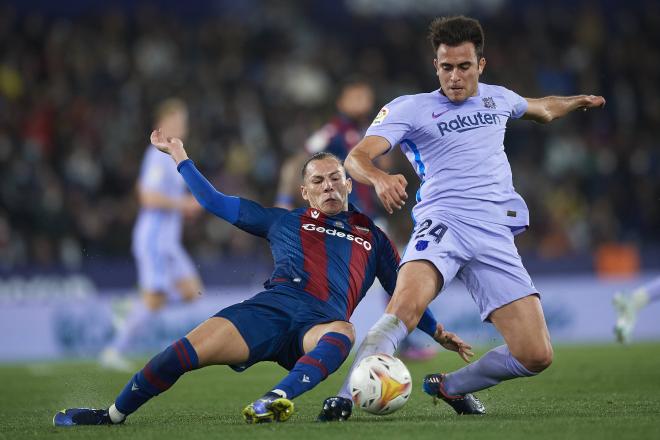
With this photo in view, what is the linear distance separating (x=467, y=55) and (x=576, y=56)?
14185 millimetres

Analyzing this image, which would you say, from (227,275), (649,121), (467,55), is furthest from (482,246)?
(649,121)

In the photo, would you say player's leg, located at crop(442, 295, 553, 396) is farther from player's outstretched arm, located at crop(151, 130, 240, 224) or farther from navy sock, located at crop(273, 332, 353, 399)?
player's outstretched arm, located at crop(151, 130, 240, 224)

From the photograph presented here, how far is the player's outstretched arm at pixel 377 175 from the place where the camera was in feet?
16.6

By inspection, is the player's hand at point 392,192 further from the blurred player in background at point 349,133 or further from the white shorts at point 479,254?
the blurred player in background at point 349,133

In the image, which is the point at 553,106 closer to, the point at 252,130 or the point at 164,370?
the point at 164,370

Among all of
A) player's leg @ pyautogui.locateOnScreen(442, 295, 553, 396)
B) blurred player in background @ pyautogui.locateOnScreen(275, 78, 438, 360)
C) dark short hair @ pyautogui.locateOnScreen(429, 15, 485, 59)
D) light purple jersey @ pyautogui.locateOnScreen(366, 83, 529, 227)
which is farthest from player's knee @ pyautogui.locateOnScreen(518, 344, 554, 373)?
blurred player in background @ pyautogui.locateOnScreen(275, 78, 438, 360)

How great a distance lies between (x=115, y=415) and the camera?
5.73 meters

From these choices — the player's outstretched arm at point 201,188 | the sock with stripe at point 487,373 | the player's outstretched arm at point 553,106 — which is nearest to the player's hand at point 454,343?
the sock with stripe at point 487,373

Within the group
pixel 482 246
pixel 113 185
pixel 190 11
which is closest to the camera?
pixel 482 246

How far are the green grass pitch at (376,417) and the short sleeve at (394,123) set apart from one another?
156 centimetres

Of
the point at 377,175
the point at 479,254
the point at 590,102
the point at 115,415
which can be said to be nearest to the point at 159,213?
the point at 590,102

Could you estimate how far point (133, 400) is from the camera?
558cm

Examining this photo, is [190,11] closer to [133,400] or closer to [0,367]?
[0,367]

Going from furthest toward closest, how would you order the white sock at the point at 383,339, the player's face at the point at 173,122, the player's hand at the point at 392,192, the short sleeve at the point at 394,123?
the player's face at the point at 173,122, the short sleeve at the point at 394,123, the white sock at the point at 383,339, the player's hand at the point at 392,192
